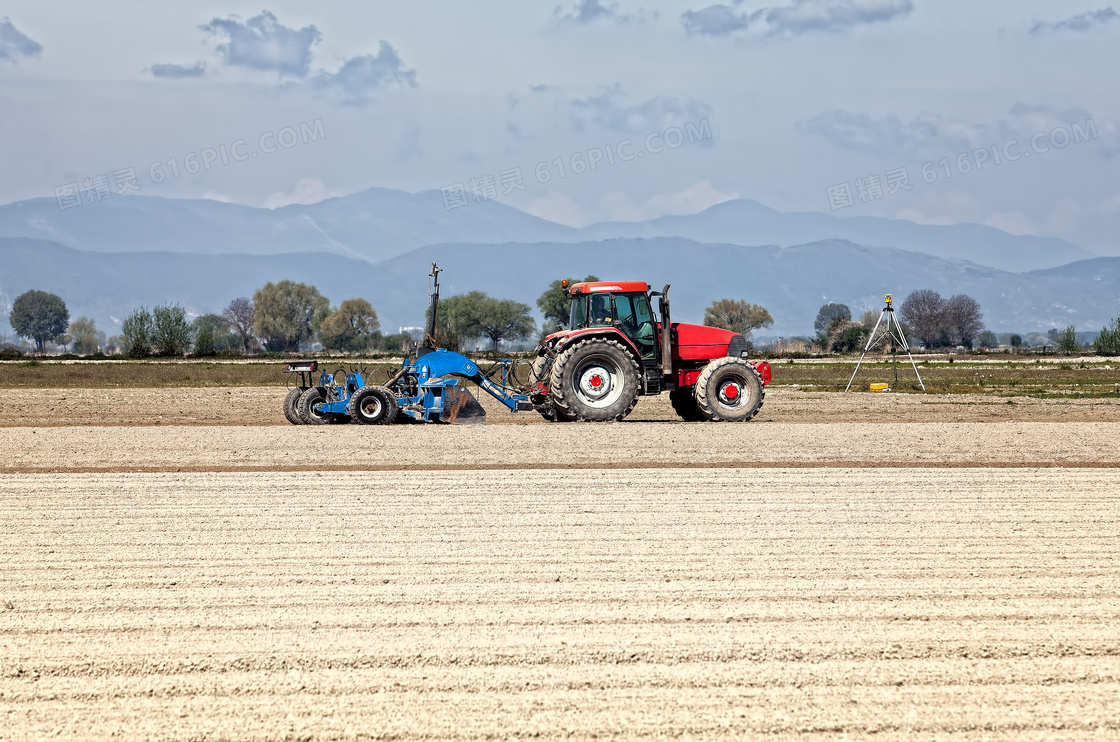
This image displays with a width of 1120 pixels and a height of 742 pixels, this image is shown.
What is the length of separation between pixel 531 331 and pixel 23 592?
330 feet

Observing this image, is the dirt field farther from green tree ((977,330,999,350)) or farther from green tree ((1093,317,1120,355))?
green tree ((977,330,999,350))

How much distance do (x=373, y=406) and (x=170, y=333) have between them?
205 feet

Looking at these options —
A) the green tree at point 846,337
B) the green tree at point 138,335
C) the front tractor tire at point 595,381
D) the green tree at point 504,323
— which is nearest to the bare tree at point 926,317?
the green tree at point 846,337

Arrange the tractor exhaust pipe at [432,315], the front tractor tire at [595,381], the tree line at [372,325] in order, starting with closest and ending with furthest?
the front tractor tire at [595,381], the tractor exhaust pipe at [432,315], the tree line at [372,325]

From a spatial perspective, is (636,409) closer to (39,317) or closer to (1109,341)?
(1109,341)

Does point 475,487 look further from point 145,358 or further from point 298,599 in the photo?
point 145,358

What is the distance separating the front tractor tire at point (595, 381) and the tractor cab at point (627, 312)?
15.5 inches

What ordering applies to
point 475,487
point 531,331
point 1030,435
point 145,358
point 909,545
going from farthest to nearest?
point 531,331 → point 145,358 → point 1030,435 → point 475,487 → point 909,545

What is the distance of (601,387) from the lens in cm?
1795

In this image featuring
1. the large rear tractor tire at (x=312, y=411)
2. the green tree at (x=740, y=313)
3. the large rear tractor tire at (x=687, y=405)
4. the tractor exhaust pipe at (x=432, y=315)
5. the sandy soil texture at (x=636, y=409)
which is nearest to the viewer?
the tractor exhaust pipe at (x=432, y=315)

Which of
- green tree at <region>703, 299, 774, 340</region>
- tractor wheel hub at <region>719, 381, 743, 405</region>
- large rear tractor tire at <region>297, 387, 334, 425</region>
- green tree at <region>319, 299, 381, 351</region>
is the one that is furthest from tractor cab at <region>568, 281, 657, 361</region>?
green tree at <region>319, 299, 381, 351</region>

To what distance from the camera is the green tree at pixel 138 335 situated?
7250cm

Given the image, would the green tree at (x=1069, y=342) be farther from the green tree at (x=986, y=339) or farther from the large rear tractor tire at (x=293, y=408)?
the green tree at (x=986, y=339)

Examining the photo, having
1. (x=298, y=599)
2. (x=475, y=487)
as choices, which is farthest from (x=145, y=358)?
(x=298, y=599)
